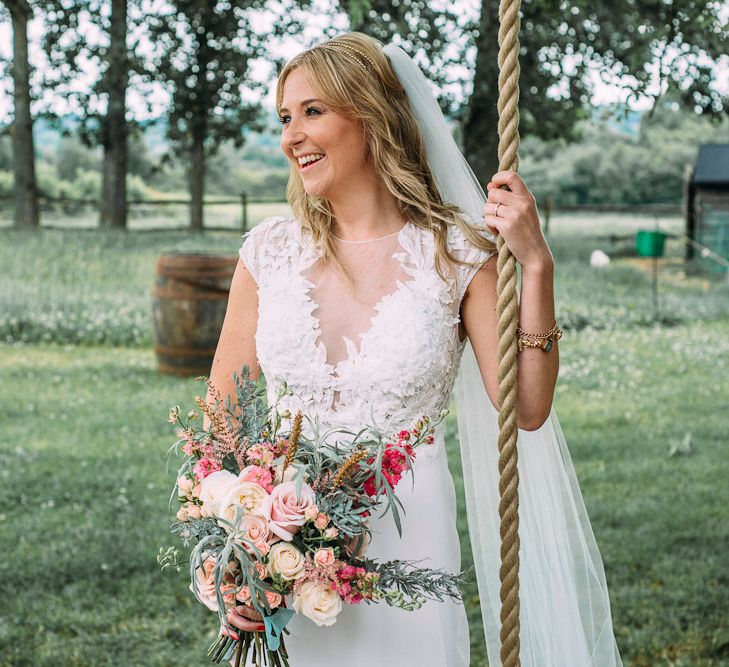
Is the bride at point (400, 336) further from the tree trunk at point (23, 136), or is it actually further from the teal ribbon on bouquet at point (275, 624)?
the tree trunk at point (23, 136)

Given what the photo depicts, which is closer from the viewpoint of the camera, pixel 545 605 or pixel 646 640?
pixel 545 605

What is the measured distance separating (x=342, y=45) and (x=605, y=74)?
6246 millimetres

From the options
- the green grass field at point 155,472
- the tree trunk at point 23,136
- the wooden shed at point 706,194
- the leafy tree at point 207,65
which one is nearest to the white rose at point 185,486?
the green grass field at point 155,472

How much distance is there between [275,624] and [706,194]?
21229 millimetres

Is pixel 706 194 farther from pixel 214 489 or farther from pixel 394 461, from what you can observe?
pixel 214 489

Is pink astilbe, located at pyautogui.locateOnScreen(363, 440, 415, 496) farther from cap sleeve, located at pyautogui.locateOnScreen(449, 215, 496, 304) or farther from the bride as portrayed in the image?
cap sleeve, located at pyautogui.locateOnScreen(449, 215, 496, 304)

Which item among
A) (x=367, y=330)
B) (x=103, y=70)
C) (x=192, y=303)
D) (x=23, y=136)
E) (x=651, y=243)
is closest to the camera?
(x=367, y=330)

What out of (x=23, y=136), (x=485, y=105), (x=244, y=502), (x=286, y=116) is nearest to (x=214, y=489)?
(x=244, y=502)

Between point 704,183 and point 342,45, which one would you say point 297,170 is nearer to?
point 342,45

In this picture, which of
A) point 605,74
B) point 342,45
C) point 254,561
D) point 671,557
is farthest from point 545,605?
point 605,74

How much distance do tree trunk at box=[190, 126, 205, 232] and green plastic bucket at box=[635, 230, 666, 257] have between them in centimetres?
820

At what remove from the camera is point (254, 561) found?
77.9 inches

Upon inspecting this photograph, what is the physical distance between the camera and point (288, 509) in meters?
1.94

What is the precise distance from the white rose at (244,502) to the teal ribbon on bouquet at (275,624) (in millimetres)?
224
